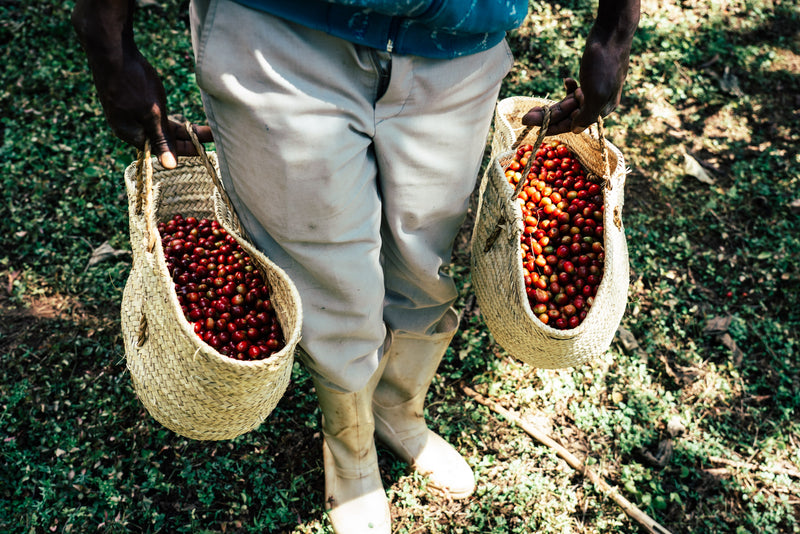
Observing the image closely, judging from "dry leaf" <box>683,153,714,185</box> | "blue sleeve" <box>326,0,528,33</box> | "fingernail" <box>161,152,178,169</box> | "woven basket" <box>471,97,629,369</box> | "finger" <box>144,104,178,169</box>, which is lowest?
"dry leaf" <box>683,153,714,185</box>

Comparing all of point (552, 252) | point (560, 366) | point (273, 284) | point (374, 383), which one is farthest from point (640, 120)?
point (273, 284)

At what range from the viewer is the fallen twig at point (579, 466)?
2518mm

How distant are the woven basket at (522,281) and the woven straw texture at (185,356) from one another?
75 cm

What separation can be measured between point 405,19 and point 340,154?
14.6 inches

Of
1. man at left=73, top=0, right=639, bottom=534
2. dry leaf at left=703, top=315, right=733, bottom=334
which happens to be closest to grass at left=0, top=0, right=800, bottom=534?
dry leaf at left=703, top=315, right=733, bottom=334

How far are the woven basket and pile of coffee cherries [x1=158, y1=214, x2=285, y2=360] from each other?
78 centimetres

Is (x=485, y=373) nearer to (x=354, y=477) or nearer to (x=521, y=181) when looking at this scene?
(x=354, y=477)

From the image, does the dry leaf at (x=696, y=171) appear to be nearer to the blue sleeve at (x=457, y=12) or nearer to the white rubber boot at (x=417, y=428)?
the white rubber boot at (x=417, y=428)

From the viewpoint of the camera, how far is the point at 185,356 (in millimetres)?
1622

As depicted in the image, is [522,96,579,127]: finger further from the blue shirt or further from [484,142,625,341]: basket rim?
the blue shirt

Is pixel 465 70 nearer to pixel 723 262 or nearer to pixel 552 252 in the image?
pixel 552 252

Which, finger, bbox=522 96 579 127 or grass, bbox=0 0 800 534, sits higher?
finger, bbox=522 96 579 127

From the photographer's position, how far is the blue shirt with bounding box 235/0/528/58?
1354mm

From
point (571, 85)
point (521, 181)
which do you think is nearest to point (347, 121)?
point (521, 181)
